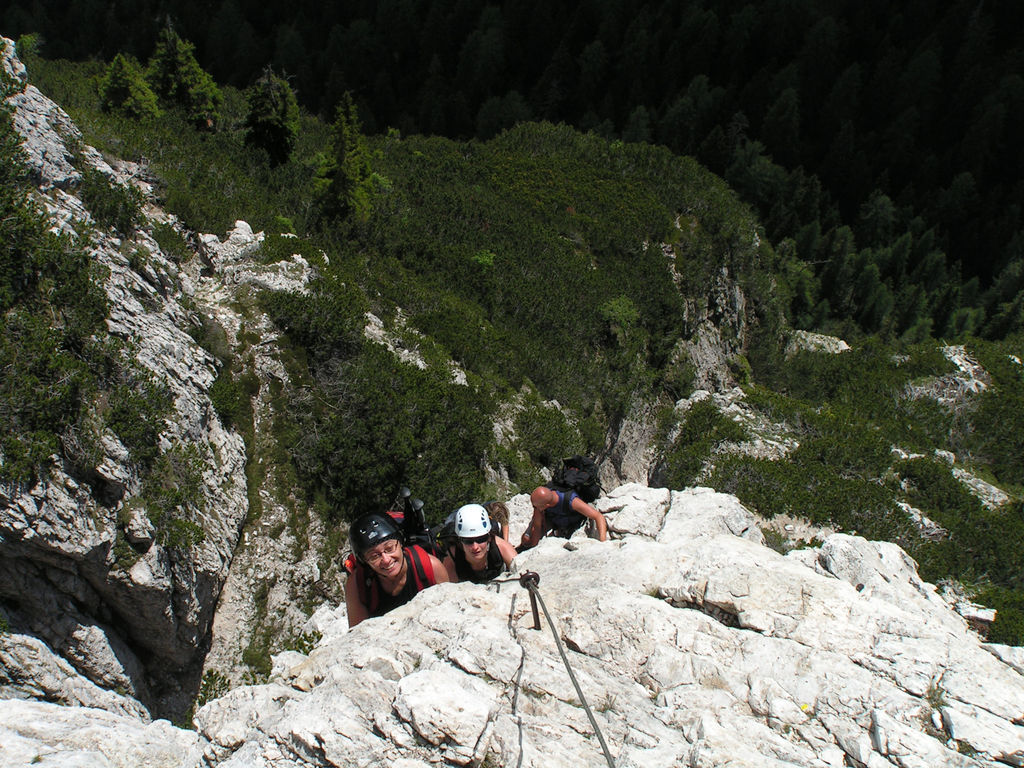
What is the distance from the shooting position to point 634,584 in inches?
213

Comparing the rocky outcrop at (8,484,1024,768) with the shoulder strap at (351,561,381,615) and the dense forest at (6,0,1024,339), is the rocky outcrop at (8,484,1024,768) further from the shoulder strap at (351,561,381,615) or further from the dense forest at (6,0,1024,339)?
the dense forest at (6,0,1024,339)

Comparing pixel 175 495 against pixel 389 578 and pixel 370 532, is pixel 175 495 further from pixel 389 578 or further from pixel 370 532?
pixel 370 532

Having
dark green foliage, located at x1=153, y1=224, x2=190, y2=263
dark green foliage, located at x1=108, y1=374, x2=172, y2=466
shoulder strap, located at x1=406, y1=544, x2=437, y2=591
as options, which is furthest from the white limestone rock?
dark green foliage, located at x1=153, y1=224, x2=190, y2=263

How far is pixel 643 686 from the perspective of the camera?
441 cm

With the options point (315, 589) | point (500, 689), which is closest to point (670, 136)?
point (315, 589)

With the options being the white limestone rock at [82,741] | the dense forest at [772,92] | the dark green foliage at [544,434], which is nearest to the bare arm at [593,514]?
the white limestone rock at [82,741]

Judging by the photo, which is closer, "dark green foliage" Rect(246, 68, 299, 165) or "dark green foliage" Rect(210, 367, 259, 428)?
"dark green foliage" Rect(210, 367, 259, 428)

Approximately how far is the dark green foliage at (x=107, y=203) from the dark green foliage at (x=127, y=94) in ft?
31.1

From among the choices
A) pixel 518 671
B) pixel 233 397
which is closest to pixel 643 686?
pixel 518 671

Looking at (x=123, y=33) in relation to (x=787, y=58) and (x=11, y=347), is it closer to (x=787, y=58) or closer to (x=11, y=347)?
(x=11, y=347)

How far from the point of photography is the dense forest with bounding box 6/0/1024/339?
61.3 m

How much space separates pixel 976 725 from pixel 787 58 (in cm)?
9197

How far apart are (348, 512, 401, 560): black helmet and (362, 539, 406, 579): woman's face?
59mm

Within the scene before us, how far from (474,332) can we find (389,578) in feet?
48.1
